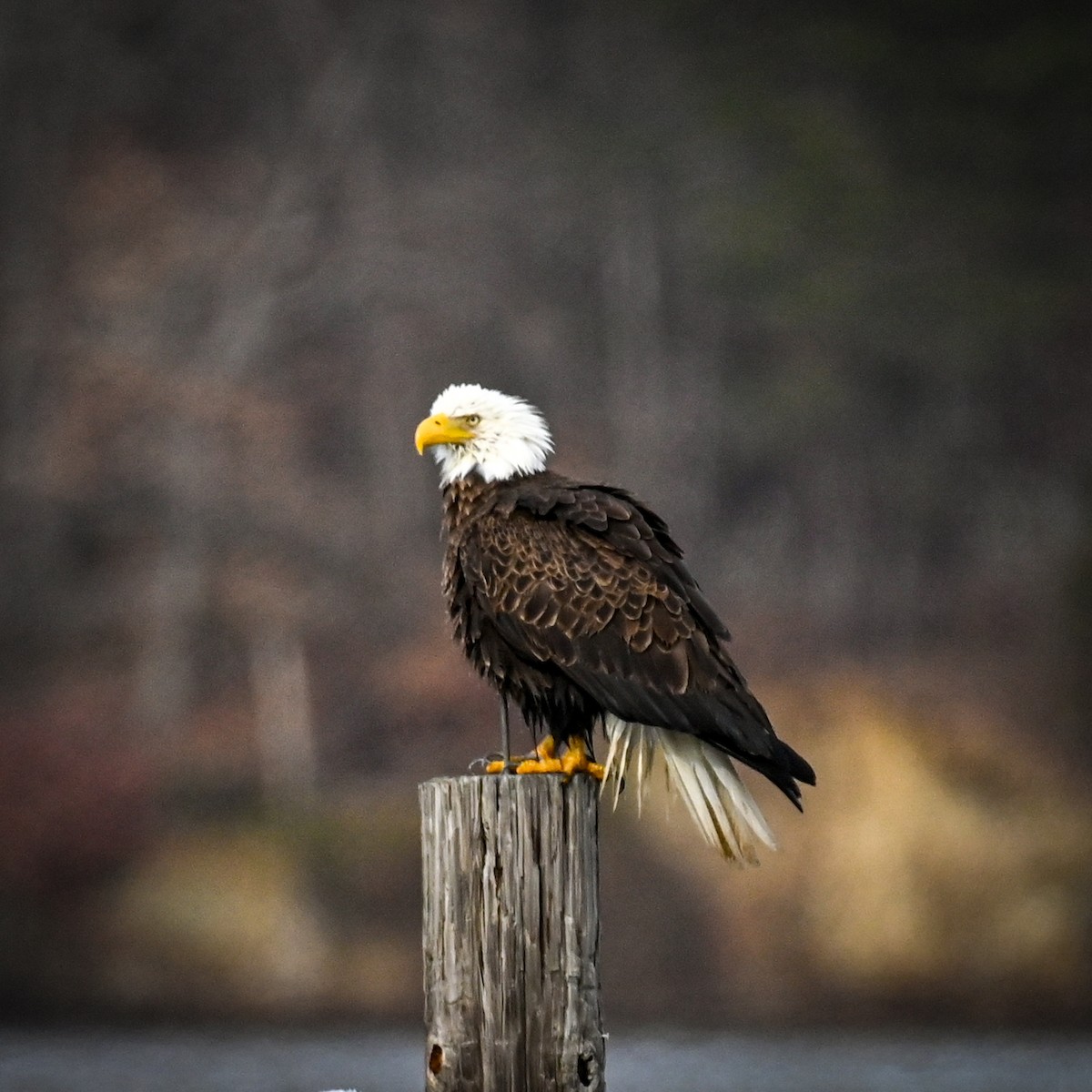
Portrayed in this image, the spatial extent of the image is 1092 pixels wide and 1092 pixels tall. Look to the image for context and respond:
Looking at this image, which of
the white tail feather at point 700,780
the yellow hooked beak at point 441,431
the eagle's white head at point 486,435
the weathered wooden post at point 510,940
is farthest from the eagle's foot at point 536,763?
the yellow hooked beak at point 441,431

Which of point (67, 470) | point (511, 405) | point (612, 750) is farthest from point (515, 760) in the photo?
point (67, 470)

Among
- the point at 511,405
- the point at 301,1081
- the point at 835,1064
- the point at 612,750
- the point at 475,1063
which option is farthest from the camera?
the point at 835,1064

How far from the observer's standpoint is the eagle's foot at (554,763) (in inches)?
158

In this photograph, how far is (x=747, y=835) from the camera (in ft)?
12.6

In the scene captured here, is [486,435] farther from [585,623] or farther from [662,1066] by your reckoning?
[662,1066]

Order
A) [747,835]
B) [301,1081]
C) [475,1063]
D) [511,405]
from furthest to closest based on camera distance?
1. [301,1081]
2. [511,405]
3. [747,835]
4. [475,1063]

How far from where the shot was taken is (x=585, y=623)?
13.6ft

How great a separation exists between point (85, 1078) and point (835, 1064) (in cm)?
433

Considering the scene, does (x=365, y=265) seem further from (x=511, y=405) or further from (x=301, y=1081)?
(x=511, y=405)

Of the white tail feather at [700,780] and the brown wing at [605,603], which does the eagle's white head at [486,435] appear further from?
the white tail feather at [700,780]

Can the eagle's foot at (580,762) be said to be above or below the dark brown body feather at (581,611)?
below

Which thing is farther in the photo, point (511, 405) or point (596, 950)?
point (511, 405)

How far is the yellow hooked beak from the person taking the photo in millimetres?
4371

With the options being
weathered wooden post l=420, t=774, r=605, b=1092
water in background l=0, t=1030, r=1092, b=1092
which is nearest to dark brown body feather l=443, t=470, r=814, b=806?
weathered wooden post l=420, t=774, r=605, b=1092
